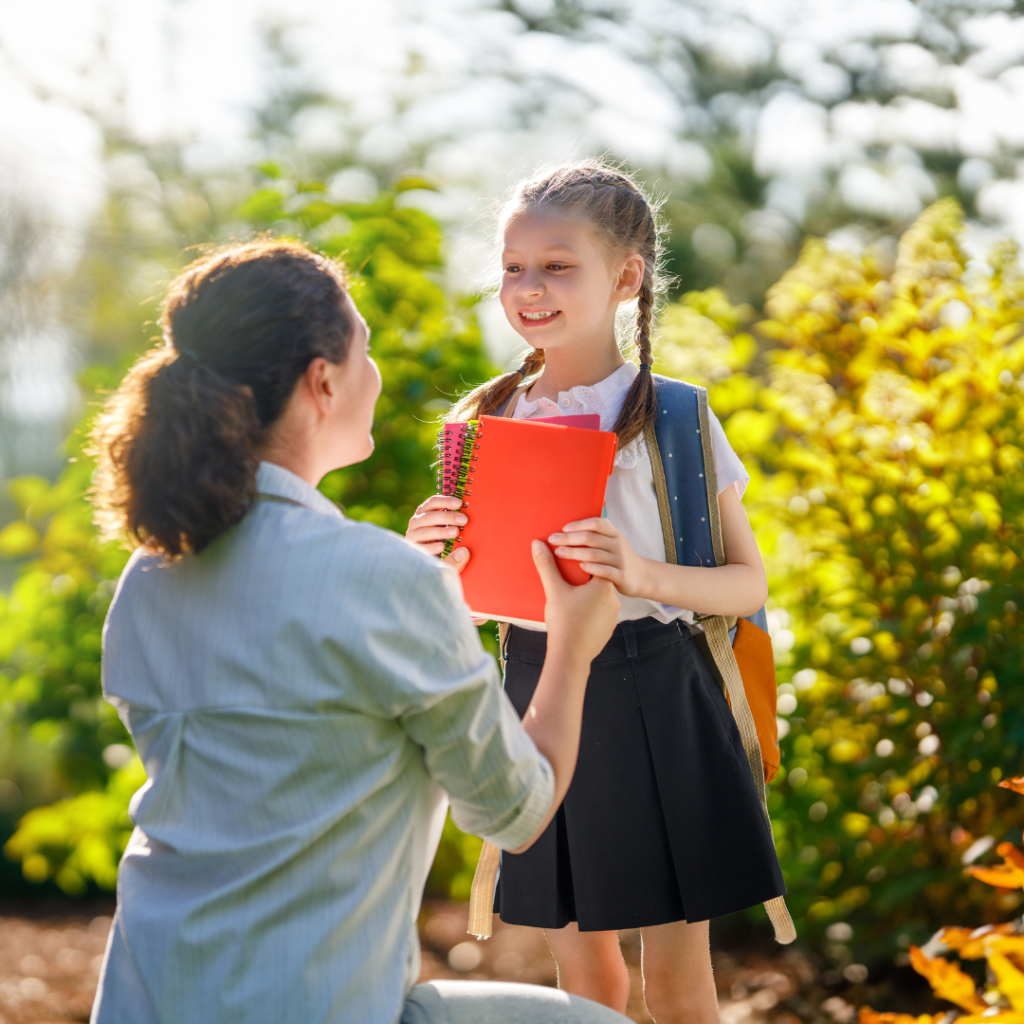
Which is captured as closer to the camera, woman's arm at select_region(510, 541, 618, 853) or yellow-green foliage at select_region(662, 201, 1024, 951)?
woman's arm at select_region(510, 541, 618, 853)

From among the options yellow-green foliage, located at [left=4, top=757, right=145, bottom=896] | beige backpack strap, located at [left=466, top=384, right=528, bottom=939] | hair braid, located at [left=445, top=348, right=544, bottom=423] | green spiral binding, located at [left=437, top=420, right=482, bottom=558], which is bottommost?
yellow-green foliage, located at [left=4, top=757, right=145, bottom=896]

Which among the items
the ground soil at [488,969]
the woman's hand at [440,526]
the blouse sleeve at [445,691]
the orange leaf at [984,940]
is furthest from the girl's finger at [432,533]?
the ground soil at [488,969]

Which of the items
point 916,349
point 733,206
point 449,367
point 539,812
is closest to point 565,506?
point 539,812

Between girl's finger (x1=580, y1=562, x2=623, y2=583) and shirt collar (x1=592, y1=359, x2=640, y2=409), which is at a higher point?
shirt collar (x1=592, y1=359, x2=640, y2=409)

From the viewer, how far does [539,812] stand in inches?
40.2

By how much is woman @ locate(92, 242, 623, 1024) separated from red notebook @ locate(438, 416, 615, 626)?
31cm

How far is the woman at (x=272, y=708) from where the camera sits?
0.92m

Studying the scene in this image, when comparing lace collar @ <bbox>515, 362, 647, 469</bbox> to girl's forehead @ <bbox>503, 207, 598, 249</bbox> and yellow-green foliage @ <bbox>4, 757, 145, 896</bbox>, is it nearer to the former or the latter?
girl's forehead @ <bbox>503, 207, 598, 249</bbox>

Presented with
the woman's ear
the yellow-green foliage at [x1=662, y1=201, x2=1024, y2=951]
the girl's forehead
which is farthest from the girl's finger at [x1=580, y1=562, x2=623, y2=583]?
the yellow-green foliage at [x1=662, y1=201, x2=1024, y2=951]

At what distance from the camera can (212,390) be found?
994 millimetres

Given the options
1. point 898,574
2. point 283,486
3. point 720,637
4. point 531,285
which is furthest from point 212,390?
point 898,574

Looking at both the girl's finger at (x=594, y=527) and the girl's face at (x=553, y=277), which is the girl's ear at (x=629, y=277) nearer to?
the girl's face at (x=553, y=277)

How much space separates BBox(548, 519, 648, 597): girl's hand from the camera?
1.26m

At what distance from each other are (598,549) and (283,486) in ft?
1.38
